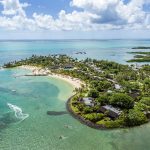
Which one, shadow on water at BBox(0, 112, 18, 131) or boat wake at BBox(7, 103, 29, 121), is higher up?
boat wake at BBox(7, 103, 29, 121)

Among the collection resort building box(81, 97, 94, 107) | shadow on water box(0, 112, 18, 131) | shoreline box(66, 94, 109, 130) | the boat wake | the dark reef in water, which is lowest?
shadow on water box(0, 112, 18, 131)

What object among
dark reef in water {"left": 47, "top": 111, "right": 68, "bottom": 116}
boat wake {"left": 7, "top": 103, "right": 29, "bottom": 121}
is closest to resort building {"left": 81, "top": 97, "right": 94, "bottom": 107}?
dark reef in water {"left": 47, "top": 111, "right": 68, "bottom": 116}

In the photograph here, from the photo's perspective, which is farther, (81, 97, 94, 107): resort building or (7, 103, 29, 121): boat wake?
(81, 97, 94, 107): resort building

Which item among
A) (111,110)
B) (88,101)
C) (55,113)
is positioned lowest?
(55,113)

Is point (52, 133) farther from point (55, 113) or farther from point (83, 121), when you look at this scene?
point (55, 113)

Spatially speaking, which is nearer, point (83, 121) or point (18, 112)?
point (83, 121)

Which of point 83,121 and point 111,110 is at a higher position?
point 111,110

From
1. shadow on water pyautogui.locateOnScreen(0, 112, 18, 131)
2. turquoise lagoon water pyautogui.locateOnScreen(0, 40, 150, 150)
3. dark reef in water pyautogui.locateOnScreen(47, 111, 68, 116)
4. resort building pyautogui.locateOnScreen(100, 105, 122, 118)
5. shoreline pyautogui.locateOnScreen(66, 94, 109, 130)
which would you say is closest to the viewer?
turquoise lagoon water pyautogui.locateOnScreen(0, 40, 150, 150)

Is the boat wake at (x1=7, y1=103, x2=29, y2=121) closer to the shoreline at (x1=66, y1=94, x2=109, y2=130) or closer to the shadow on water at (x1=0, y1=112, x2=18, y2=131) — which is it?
the shadow on water at (x1=0, y1=112, x2=18, y2=131)

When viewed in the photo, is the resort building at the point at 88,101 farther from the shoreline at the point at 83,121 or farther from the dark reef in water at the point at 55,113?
the dark reef in water at the point at 55,113

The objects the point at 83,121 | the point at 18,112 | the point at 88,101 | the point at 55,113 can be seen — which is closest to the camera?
the point at 83,121

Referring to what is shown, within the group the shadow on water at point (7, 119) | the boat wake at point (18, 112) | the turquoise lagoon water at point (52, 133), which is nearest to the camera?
the turquoise lagoon water at point (52, 133)

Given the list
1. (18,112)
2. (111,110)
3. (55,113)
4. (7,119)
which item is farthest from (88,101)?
(7,119)

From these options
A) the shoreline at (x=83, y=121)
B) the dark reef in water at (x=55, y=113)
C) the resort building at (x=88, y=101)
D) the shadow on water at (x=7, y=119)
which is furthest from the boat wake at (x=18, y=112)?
the resort building at (x=88, y=101)
